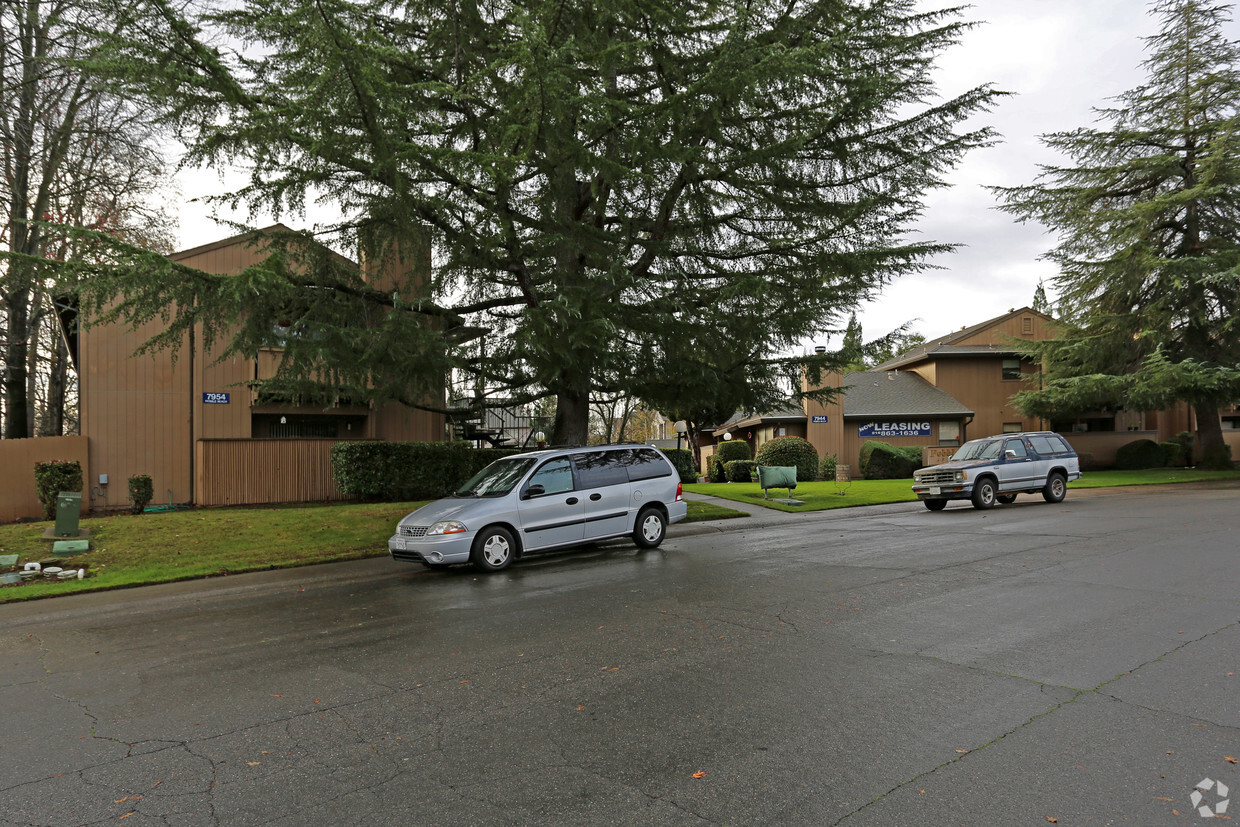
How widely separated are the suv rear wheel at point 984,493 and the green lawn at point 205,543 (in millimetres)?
5981

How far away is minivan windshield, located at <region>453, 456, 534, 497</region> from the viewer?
37.7ft

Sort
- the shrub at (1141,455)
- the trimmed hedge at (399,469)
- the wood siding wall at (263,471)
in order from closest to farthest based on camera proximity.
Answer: the wood siding wall at (263,471) < the trimmed hedge at (399,469) < the shrub at (1141,455)

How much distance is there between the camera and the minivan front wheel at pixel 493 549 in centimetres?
1066

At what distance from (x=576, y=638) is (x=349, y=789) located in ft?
9.96

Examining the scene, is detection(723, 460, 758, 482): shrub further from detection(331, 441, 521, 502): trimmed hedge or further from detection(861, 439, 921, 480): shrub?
detection(331, 441, 521, 502): trimmed hedge

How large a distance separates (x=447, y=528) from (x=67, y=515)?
358 inches

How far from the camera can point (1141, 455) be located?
35.3m

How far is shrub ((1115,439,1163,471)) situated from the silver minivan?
Answer: 107 feet

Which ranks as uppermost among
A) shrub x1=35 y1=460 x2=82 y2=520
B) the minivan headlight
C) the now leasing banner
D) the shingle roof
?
the shingle roof

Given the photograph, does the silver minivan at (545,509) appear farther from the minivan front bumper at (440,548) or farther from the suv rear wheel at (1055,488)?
the suv rear wheel at (1055,488)

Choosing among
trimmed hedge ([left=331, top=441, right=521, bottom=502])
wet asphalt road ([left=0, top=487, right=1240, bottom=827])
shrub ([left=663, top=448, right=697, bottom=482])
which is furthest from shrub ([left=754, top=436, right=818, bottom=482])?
wet asphalt road ([left=0, top=487, right=1240, bottom=827])

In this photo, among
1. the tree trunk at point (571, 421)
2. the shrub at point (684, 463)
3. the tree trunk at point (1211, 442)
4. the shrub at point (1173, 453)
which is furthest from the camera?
the shrub at point (1173, 453)

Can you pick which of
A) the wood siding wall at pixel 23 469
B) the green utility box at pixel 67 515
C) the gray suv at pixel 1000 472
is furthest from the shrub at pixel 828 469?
the wood siding wall at pixel 23 469

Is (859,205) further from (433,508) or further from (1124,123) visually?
(1124,123)
